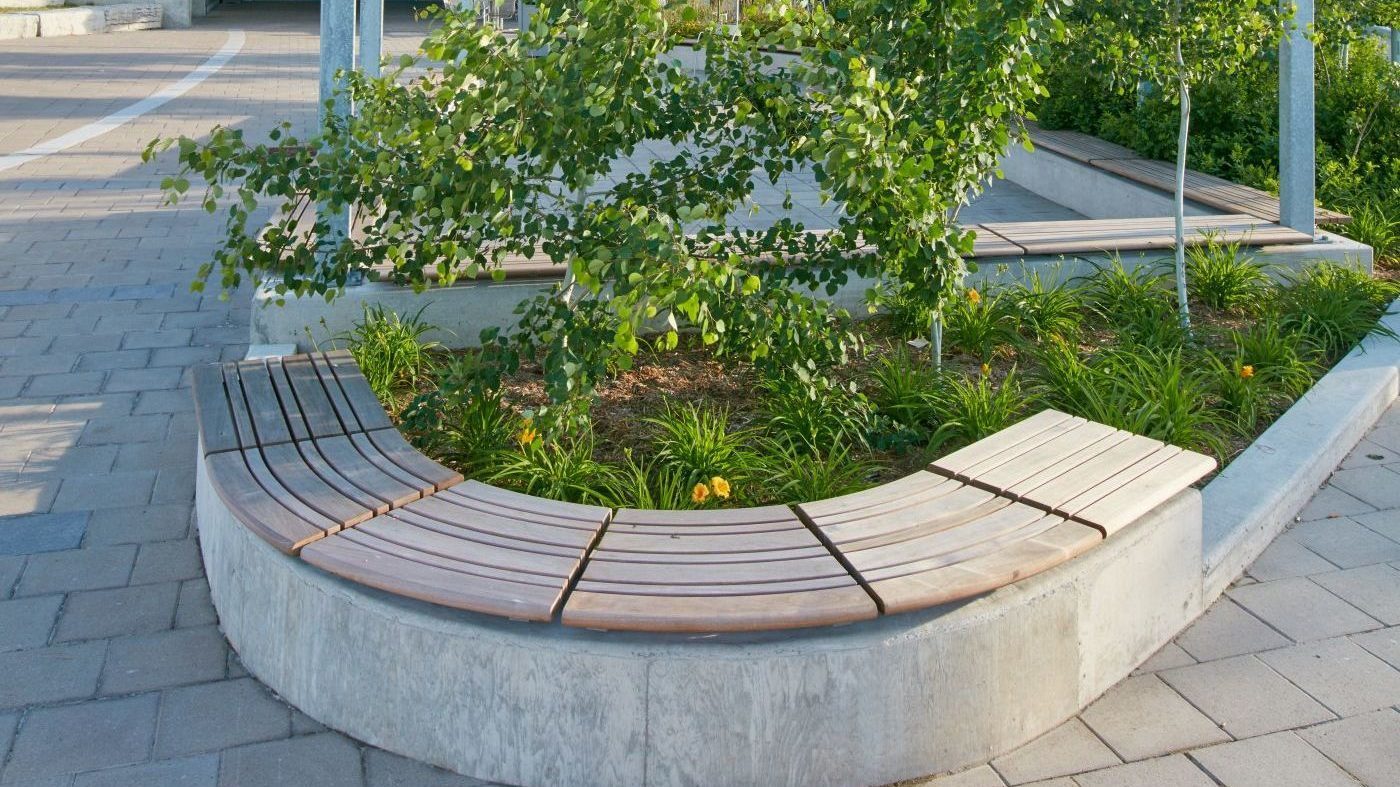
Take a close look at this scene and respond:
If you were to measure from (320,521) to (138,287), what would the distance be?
4219 mm

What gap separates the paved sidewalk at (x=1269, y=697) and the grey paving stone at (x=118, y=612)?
2.19 meters

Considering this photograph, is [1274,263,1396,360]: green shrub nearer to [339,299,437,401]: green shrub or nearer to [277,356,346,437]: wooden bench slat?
[339,299,437,401]: green shrub

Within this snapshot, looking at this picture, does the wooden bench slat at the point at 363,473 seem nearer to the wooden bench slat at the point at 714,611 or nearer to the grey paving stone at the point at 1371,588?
the wooden bench slat at the point at 714,611

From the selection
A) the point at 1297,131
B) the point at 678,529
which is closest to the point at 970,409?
the point at 678,529

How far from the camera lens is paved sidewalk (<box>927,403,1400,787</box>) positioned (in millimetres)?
3131

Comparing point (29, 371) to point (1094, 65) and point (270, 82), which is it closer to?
point (1094, 65)

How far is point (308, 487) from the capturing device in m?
3.57

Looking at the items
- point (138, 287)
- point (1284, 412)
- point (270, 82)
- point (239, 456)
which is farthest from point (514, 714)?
point (270, 82)

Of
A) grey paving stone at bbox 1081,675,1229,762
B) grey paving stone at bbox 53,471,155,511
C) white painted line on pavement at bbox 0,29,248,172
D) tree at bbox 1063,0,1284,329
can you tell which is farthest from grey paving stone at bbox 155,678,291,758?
white painted line on pavement at bbox 0,29,248,172

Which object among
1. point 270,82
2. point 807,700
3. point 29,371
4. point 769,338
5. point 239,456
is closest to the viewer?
point 807,700

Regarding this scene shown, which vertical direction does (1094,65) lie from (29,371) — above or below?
above

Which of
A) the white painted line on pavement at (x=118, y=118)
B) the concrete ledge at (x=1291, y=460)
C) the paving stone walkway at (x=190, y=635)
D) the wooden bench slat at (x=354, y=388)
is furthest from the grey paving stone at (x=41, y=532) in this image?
the white painted line on pavement at (x=118, y=118)

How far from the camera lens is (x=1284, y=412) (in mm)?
5086

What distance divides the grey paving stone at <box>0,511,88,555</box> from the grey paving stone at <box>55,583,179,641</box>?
1.22 feet
